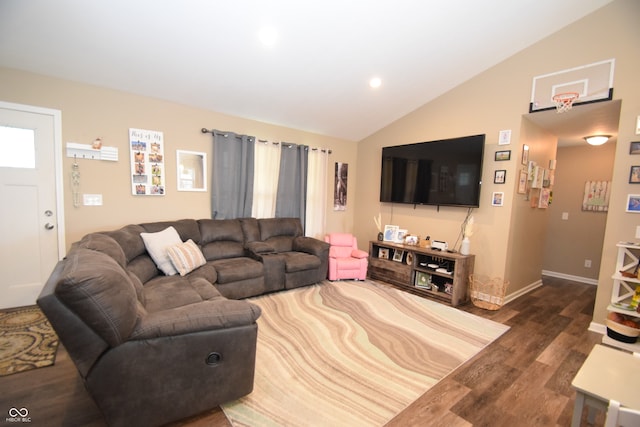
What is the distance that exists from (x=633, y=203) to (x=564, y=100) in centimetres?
129

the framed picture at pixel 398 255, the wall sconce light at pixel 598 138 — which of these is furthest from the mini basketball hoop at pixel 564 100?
the framed picture at pixel 398 255

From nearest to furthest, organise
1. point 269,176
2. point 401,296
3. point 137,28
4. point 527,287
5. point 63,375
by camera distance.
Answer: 1. point 63,375
2. point 137,28
3. point 401,296
4. point 527,287
5. point 269,176

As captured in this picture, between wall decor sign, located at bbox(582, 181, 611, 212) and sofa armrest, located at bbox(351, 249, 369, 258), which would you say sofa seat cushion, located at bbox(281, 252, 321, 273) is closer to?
sofa armrest, located at bbox(351, 249, 369, 258)

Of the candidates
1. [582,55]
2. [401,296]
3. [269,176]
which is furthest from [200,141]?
[582,55]

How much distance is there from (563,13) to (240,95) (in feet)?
12.3

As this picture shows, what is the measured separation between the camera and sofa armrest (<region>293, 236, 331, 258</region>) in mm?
4004

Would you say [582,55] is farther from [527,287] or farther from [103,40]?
[103,40]

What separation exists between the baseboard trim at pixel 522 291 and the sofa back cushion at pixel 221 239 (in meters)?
3.72

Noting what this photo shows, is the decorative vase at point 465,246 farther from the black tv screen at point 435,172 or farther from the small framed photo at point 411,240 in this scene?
the small framed photo at point 411,240

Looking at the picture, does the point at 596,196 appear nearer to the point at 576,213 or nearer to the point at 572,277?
the point at 576,213

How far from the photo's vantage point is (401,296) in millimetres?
3721

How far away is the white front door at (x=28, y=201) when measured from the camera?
2.69 metres

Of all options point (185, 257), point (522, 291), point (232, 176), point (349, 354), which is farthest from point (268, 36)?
point (522, 291)

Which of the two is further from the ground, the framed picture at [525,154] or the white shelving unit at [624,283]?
the framed picture at [525,154]
